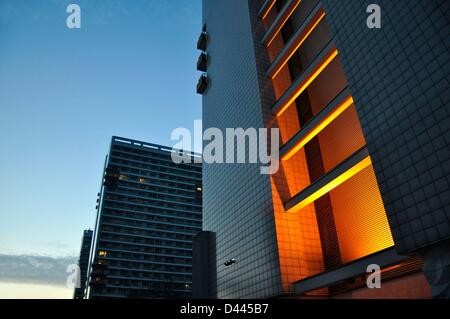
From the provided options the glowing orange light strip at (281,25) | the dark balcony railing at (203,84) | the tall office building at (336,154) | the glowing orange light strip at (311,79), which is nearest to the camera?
the tall office building at (336,154)

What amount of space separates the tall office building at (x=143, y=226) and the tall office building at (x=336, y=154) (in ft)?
225

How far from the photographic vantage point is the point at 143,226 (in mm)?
112125

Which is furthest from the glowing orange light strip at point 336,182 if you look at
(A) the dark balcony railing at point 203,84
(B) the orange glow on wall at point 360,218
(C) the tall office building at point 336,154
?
(A) the dark balcony railing at point 203,84

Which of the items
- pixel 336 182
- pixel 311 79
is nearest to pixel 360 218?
pixel 336 182

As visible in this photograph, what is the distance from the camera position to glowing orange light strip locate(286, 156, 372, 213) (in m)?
16.4

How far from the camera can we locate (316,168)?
23.8 meters

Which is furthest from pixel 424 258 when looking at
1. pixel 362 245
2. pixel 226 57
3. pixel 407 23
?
pixel 226 57

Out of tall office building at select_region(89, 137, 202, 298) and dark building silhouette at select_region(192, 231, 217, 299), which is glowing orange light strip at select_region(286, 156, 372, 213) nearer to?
dark building silhouette at select_region(192, 231, 217, 299)

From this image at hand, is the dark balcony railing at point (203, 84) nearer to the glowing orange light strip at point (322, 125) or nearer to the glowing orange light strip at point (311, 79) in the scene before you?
the glowing orange light strip at point (311, 79)

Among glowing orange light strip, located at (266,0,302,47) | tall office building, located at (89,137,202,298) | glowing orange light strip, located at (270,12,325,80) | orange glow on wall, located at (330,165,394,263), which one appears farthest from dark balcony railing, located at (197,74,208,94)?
tall office building, located at (89,137,202,298)

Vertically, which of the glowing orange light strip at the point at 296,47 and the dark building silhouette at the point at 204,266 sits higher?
the glowing orange light strip at the point at 296,47

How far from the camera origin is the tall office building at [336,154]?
12.3 metres

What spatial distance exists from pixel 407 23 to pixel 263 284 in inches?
643

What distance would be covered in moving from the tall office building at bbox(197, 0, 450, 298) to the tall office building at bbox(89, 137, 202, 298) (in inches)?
2695
